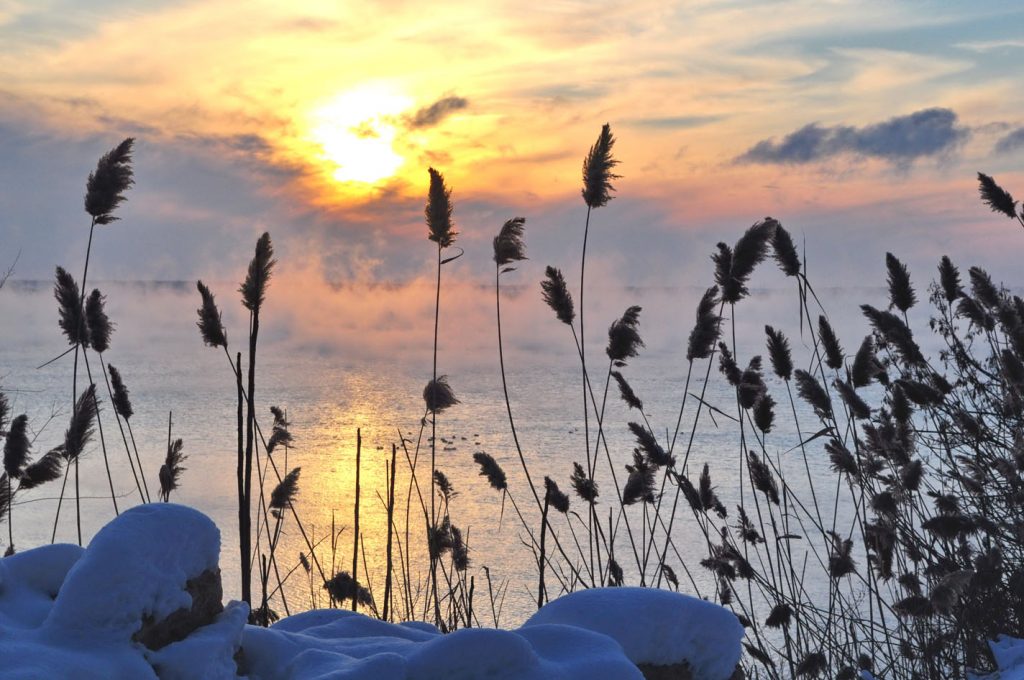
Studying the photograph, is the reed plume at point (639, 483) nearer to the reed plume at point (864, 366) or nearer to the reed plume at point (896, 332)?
the reed plume at point (864, 366)

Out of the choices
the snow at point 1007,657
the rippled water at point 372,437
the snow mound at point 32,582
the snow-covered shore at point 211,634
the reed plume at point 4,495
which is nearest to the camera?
the snow-covered shore at point 211,634

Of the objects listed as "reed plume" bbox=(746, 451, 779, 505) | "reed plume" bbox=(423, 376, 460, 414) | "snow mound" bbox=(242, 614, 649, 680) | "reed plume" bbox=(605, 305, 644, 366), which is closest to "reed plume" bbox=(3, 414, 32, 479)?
"reed plume" bbox=(423, 376, 460, 414)

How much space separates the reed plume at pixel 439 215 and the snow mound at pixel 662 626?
2176 millimetres

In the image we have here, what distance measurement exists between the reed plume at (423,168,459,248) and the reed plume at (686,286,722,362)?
1.09 metres

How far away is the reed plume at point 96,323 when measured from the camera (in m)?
3.66

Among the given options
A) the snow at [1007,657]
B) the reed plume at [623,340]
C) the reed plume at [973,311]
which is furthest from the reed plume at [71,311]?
the reed plume at [973,311]

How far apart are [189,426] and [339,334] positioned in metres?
18.8

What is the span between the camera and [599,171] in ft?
12.9

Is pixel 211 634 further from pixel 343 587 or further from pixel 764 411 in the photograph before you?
pixel 764 411

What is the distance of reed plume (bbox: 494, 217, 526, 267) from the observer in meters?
3.98

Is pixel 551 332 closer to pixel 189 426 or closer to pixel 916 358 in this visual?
pixel 189 426

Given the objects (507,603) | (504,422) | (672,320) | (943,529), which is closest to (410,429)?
(504,422)

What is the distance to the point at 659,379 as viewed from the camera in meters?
16.1

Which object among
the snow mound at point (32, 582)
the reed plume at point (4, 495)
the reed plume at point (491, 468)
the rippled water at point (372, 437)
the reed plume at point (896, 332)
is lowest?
the rippled water at point (372, 437)
